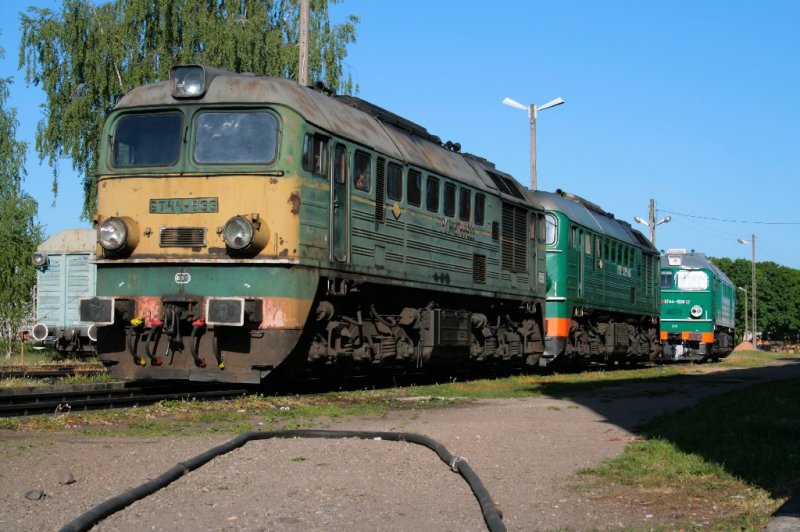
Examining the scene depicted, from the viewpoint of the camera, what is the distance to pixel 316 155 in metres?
13.2

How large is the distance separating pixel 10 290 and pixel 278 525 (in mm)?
29457

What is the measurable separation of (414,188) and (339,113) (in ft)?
7.11

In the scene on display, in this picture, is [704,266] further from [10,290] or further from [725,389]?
[10,290]

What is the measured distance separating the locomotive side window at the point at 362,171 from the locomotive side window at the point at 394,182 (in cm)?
62

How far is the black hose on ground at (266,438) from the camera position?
563cm

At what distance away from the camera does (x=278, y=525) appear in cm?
578

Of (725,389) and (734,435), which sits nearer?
(734,435)

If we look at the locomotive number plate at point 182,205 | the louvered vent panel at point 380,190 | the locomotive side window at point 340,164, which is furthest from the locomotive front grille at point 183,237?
the louvered vent panel at point 380,190

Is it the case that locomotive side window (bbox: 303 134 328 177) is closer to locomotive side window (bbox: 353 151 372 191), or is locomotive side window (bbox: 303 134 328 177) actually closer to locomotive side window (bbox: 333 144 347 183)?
locomotive side window (bbox: 333 144 347 183)

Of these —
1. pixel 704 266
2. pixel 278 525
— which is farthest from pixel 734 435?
pixel 704 266

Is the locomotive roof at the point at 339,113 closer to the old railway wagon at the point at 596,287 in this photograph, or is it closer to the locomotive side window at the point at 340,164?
the locomotive side window at the point at 340,164

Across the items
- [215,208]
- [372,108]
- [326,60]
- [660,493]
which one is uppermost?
[326,60]

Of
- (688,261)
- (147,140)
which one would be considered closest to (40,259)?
(147,140)

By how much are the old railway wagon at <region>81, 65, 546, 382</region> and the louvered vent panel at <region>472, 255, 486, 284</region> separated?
3325mm
